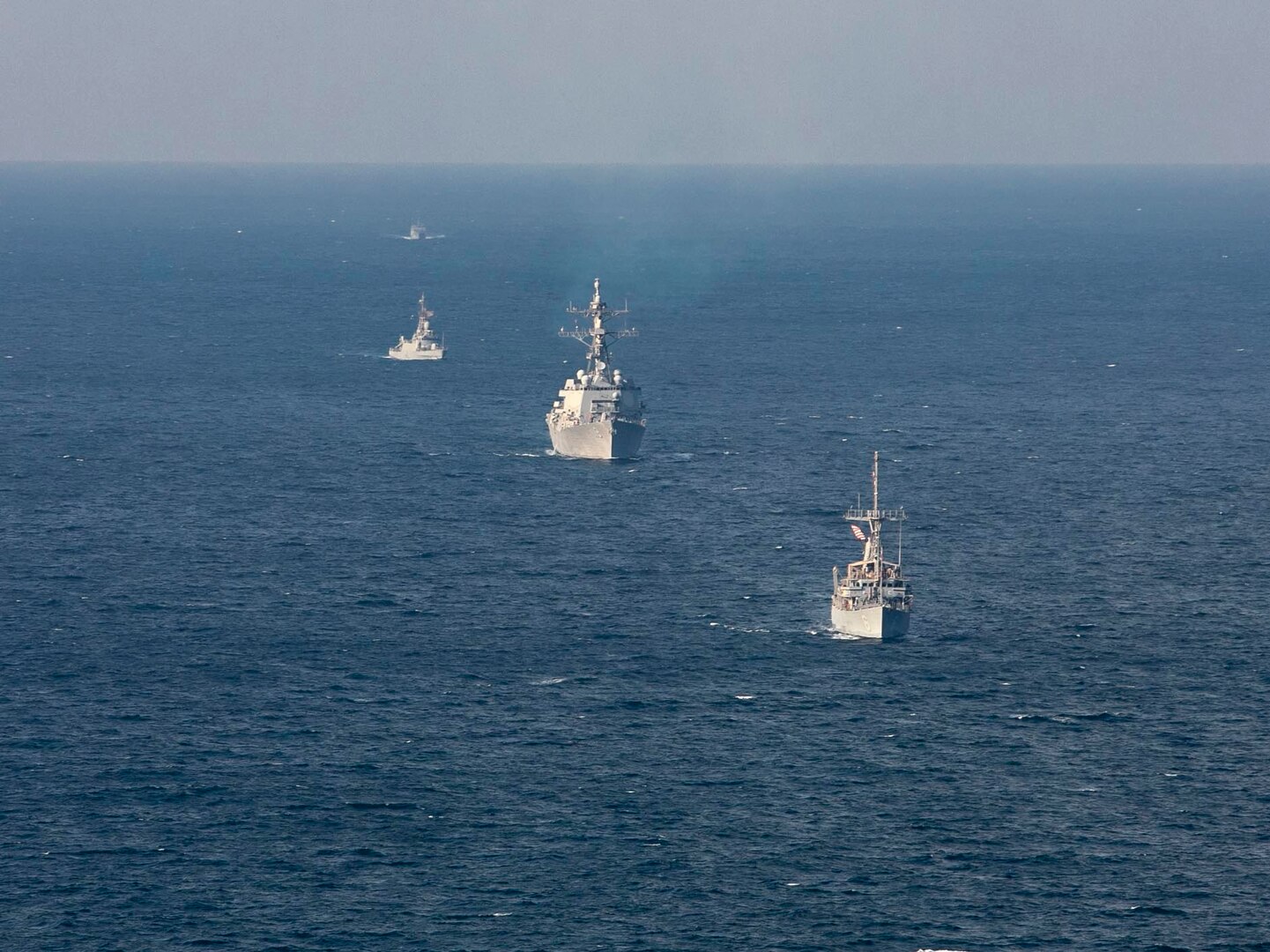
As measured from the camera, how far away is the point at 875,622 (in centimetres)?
15750

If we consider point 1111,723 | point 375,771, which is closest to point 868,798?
point 1111,723

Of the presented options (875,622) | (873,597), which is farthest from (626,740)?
(873,597)

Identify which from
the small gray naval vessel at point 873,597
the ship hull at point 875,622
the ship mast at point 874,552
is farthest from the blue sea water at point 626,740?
the ship mast at point 874,552

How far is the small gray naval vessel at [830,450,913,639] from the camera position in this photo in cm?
15775

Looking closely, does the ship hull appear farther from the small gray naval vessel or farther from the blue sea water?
the blue sea water

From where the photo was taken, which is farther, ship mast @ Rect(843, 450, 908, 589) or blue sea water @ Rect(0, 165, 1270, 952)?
ship mast @ Rect(843, 450, 908, 589)

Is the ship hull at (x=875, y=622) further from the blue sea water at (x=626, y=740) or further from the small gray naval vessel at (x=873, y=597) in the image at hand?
the blue sea water at (x=626, y=740)

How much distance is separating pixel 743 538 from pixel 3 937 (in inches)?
3843

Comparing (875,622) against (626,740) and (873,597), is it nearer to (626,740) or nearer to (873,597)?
(873,597)

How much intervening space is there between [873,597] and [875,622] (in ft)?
9.74

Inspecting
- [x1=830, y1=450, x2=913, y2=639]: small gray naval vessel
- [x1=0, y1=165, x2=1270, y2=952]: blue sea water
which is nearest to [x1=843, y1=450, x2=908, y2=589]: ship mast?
[x1=830, y1=450, x2=913, y2=639]: small gray naval vessel

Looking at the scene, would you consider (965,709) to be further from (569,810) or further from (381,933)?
(381,933)

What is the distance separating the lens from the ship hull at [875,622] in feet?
516

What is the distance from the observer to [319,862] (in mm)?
115938
